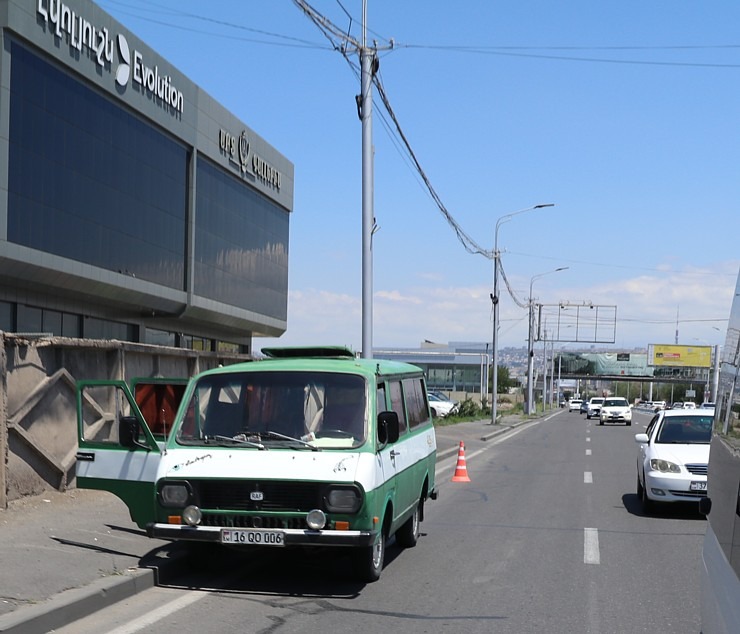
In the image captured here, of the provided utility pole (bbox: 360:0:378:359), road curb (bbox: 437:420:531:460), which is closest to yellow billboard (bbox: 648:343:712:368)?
road curb (bbox: 437:420:531:460)

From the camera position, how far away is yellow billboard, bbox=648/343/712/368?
104 meters

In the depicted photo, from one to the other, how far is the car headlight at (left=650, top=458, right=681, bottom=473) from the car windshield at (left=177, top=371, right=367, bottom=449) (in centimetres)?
638

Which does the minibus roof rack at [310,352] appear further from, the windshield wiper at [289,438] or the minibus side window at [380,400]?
the windshield wiper at [289,438]

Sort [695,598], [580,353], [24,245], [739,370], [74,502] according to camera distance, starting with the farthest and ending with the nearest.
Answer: [580,353]
[24,245]
[74,502]
[695,598]
[739,370]

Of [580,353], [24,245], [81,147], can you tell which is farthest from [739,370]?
[580,353]

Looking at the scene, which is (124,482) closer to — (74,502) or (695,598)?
(74,502)

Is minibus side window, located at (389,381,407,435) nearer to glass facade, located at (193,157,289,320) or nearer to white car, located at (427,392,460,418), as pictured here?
glass facade, located at (193,157,289,320)

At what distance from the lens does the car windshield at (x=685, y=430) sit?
14.6m

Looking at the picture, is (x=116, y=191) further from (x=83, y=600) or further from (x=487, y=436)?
(x=83, y=600)

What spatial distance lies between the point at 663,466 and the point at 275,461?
24.1 feet

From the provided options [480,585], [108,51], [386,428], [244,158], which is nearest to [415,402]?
[386,428]

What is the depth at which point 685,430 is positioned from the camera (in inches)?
587

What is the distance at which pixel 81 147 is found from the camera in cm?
2911

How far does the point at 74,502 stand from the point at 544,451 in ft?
64.4
